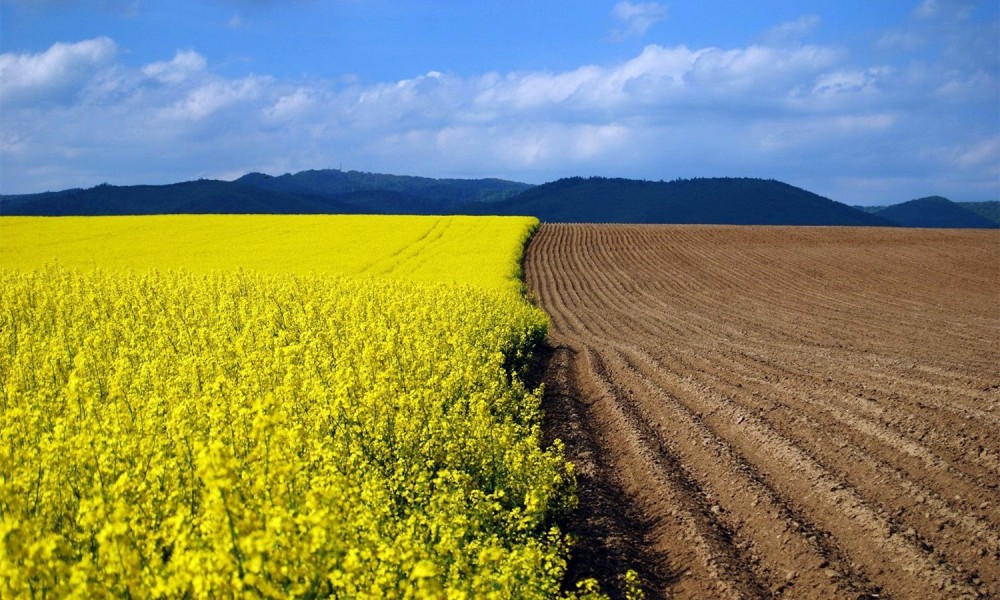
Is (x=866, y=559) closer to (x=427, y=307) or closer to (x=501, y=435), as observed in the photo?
(x=501, y=435)

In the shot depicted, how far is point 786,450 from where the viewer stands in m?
9.70

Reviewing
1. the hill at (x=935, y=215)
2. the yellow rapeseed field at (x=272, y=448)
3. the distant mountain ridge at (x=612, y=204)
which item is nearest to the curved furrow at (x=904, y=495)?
the yellow rapeseed field at (x=272, y=448)

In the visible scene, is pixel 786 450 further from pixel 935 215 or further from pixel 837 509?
pixel 935 215

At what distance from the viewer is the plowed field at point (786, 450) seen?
23.2 ft

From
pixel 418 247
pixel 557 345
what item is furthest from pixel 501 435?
pixel 418 247

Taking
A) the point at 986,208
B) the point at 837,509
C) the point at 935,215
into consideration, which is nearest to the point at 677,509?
the point at 837,509

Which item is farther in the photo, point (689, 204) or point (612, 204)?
point (612, 204)

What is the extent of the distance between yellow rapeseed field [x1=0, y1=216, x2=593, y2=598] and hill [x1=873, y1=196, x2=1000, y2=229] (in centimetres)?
17495

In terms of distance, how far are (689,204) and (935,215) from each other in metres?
65.7

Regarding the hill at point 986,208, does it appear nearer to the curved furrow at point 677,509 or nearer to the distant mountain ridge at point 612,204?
the distant mountain ridge at point 612,204

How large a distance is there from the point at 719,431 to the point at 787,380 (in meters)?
3.26

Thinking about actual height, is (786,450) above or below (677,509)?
above

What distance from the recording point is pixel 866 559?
278 inches

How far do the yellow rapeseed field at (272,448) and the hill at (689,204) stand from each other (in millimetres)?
134356
